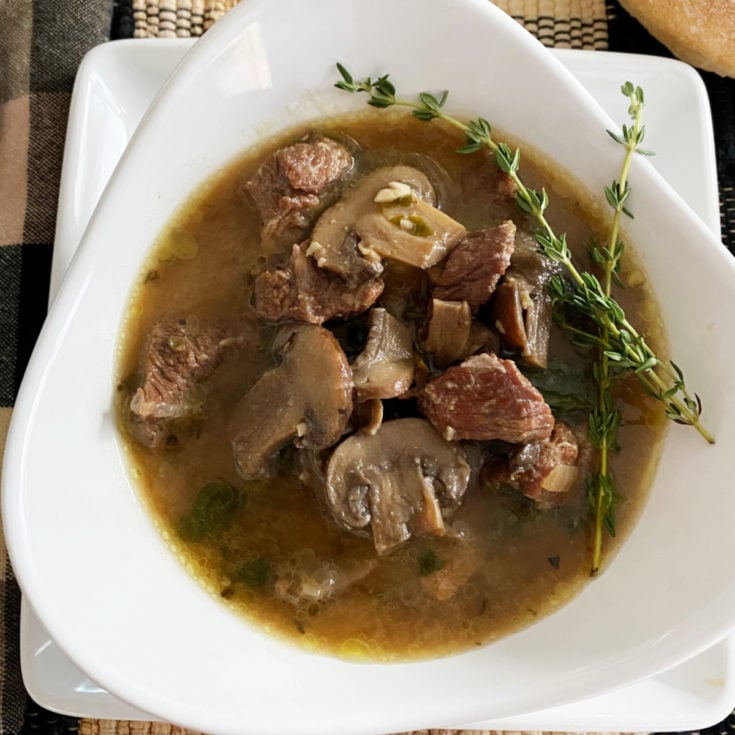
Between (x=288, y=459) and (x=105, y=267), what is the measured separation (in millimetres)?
727

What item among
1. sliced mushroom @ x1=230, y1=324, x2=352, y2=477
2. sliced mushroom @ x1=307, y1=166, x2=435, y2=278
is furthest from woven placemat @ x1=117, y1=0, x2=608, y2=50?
sliced mushroom @ x1=230, y1=324, x2=352, y2=477

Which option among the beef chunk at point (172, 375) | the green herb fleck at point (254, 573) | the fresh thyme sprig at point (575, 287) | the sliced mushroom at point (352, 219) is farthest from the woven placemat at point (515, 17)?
the green herb fleck at point (254, 573)

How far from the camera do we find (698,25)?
3.12m

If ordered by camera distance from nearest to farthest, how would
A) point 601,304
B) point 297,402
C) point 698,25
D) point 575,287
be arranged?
point 601,304 → point 297,402 → point 575,287 → point 698,25

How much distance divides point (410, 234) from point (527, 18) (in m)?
1.18

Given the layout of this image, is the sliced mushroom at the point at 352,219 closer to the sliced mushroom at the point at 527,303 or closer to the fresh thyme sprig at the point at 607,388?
the sliced mushroom at the point at 527,303

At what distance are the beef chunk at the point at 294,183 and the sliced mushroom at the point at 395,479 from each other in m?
0.65

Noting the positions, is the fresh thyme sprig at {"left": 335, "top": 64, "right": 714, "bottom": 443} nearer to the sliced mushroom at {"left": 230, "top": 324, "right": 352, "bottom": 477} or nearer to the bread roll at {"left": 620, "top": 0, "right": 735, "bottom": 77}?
the sliced mushroom at {"left": 230, "top": 324, "right": 352, "bottom": 477}

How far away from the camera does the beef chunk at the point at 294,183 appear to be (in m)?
2.62

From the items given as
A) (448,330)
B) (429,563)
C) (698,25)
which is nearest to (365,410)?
(448,330)

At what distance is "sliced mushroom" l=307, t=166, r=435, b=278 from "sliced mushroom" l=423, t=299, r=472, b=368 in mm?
215

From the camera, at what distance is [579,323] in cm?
262

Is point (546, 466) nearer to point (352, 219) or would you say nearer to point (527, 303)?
point (527, 303)

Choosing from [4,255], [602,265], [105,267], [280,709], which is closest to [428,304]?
[602,265]
